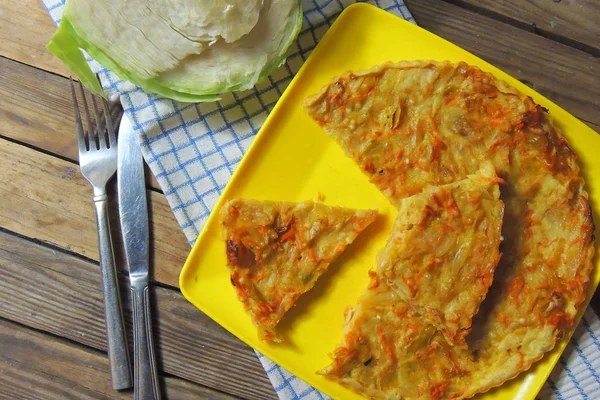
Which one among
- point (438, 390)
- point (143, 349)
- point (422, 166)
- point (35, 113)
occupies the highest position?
point (35, 113)

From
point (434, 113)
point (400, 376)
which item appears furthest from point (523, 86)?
point (400, 376)

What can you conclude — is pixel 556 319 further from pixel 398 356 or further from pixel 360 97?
pixel 360 97

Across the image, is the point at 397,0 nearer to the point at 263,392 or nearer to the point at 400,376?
the point at 400,376

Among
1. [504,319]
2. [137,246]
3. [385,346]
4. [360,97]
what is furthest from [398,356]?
[137,246]

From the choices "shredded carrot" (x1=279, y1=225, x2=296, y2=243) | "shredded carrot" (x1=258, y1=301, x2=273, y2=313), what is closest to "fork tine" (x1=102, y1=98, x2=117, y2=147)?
"shredded carrot" (x1=279, y1=225, x2=296, y2=243)

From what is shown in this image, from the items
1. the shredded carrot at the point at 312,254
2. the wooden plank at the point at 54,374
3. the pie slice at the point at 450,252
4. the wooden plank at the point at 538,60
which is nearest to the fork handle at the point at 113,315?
the wooden plank at the point at 54,374

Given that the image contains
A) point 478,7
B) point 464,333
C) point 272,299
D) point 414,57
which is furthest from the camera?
point 478,7
